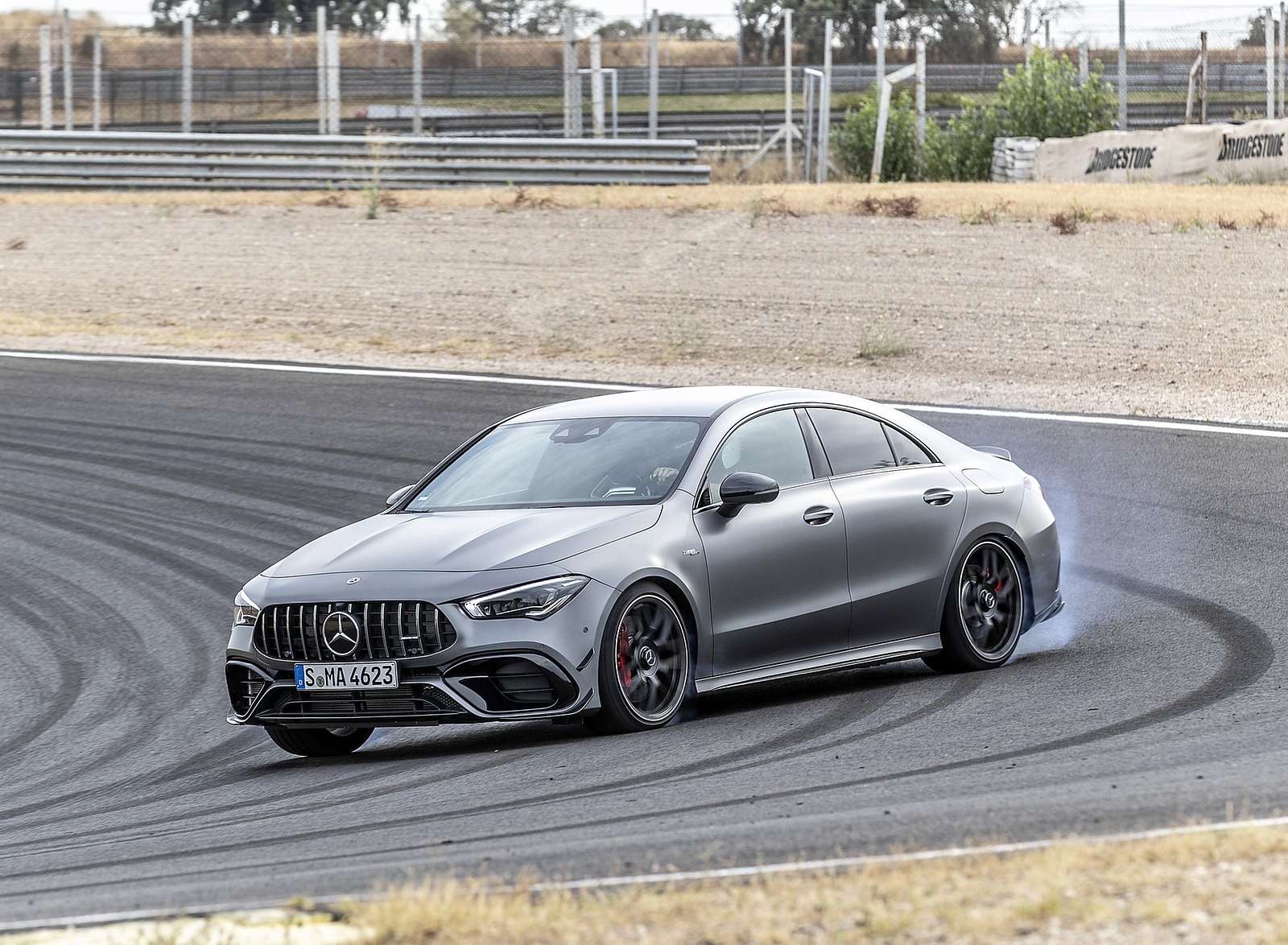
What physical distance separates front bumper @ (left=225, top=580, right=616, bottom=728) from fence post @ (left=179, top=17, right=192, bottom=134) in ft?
88.2

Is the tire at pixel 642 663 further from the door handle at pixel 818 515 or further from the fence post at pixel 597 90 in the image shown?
the fence post at pixel 597 90

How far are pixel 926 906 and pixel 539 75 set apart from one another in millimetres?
35456

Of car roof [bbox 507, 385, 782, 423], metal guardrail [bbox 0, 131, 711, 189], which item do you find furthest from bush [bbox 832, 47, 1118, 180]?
car roof [bbox 507, 385, 782, 423]

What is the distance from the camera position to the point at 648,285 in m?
24.2

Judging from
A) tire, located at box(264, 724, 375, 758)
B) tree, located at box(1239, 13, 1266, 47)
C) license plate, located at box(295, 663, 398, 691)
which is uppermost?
tree, located at box(1239, 13, 1266, 47)

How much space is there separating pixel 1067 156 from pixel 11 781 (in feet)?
89.0

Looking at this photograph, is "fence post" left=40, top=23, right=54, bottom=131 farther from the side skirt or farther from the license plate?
the license plate

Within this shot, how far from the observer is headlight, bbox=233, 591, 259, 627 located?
7.90 m

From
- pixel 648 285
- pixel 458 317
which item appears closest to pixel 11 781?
pixel 458 317

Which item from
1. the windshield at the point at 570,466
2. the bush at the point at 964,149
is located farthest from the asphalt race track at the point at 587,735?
the bush at the point at 964,149

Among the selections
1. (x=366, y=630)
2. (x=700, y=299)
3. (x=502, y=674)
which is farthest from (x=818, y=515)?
(x=700, y=299)

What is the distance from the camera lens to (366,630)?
24.9 ft

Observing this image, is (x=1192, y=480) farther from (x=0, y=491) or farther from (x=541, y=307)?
(x=541, y=307)

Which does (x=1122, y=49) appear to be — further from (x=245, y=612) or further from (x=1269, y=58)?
(x=245, y=612)
